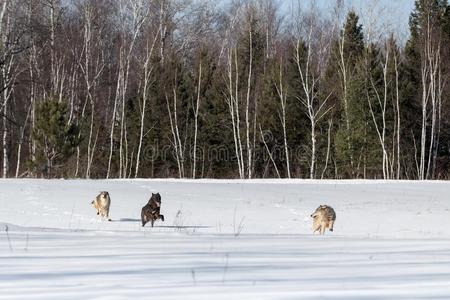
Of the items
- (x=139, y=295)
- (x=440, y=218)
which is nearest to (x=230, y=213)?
(x=440, y=218)

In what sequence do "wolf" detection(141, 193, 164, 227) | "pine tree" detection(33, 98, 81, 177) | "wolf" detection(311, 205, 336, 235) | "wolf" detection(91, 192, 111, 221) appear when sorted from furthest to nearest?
"pine tree" detection(33, 98, 81, 177)
"wolf" detection(91, 192, 111, 221)
"wolf" detection(141, 193, 164, 227)
"wolf" detection(311, 205, 336, 235)

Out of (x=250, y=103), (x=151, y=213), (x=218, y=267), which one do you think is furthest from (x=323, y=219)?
(x=250, y=103)

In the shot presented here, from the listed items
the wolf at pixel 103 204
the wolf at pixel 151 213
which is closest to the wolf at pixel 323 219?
the wolf at pixel 151 213

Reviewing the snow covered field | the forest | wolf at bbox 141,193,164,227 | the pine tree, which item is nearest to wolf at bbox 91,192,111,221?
wolf at bbox 141,193,164,227

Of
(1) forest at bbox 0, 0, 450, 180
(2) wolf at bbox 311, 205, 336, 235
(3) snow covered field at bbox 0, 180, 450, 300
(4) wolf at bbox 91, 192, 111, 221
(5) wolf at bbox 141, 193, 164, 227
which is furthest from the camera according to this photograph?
(1) forest at bbox 0, 0, 450, 180

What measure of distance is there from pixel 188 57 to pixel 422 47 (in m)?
17.3

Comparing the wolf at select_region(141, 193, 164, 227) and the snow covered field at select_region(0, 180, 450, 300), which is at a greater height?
the wolf at select_region(141, 193, 164, 227)

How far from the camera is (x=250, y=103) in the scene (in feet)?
135

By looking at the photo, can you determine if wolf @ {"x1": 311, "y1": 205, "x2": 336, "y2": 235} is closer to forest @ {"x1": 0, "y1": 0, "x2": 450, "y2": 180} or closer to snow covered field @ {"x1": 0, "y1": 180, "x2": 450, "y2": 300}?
snow covered field @ {"x1": 0, "y1": 180, "x2": 450, "y2": 300}

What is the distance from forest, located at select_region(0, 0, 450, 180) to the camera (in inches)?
Result: 1485

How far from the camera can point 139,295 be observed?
3.77 m

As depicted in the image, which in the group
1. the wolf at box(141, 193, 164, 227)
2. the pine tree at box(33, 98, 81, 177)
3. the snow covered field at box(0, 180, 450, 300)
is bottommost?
the snow covered field at box(0, 180, 450, 300)

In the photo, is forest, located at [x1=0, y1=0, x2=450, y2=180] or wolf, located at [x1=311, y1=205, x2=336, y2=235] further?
forest, located at [x1=0, y1=0, x2=450, y2=180]

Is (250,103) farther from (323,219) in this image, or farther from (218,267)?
(218,267)
